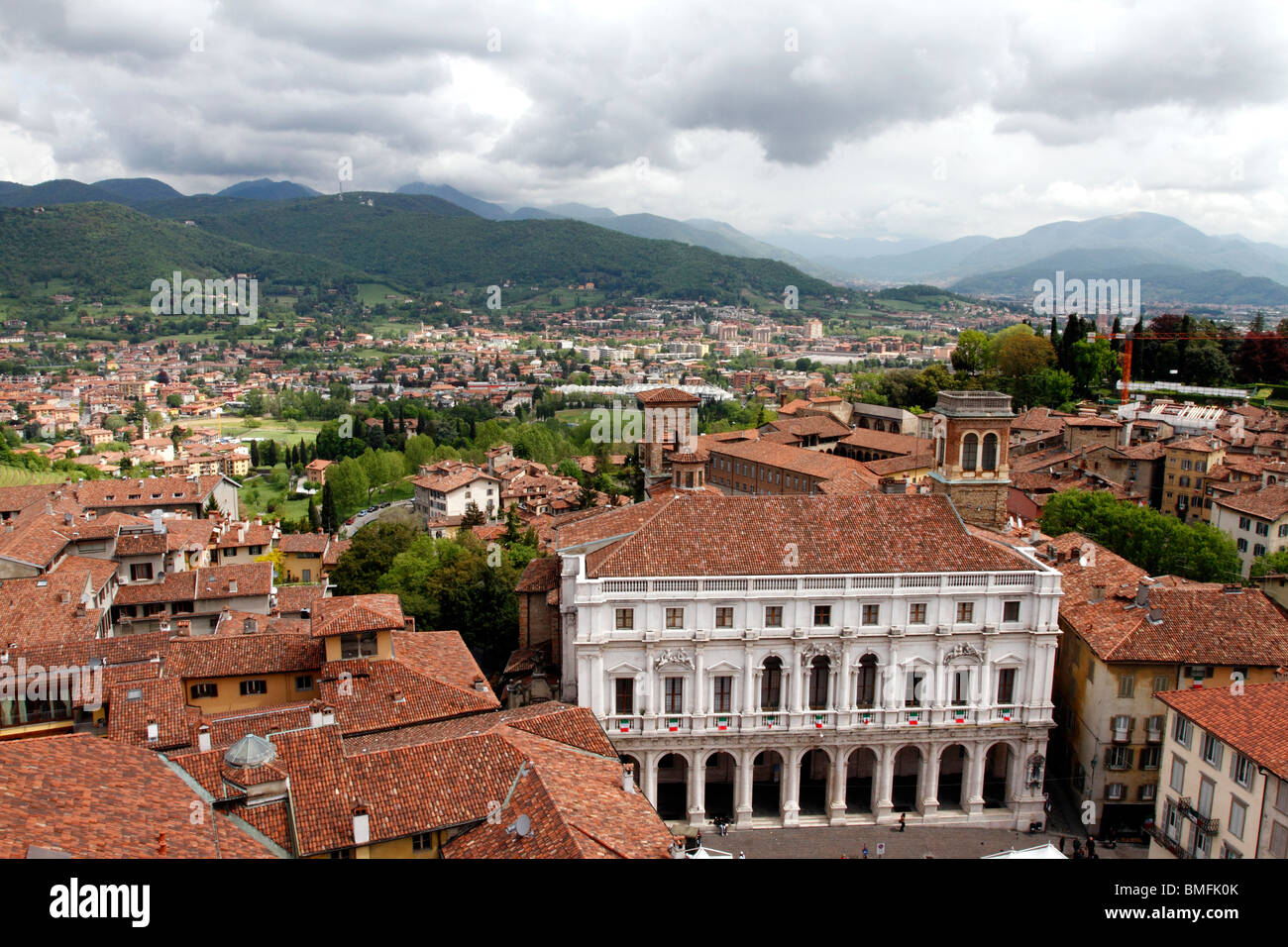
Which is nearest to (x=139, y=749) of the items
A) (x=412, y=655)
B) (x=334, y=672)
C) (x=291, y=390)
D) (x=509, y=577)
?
(x=334, y=672)

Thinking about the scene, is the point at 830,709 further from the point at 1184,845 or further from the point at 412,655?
the point at 412,655

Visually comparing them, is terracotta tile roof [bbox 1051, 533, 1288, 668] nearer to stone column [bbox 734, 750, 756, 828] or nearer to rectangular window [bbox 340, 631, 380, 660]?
stone column [bbox 734, 750, 756, 828]

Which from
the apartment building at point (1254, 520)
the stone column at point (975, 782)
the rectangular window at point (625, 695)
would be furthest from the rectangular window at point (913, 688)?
the apartment building at point (1254, 520)

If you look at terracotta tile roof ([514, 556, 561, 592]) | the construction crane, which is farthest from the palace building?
the construction crane

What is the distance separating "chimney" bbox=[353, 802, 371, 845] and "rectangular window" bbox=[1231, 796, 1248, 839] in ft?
69.0

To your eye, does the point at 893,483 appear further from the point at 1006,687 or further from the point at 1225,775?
the point at 1225,775

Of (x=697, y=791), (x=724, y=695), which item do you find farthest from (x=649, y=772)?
(x=724, y=695)

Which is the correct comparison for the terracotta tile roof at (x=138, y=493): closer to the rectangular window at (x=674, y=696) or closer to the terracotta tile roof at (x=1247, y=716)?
the rectangular window at (x=674, y=696)

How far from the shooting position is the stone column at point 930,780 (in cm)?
3259

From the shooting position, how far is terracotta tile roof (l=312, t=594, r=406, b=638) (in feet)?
99.2

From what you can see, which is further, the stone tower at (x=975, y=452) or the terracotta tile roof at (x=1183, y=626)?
the stone tower at (x=975, y=452)

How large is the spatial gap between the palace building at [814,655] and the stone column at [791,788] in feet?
0.16

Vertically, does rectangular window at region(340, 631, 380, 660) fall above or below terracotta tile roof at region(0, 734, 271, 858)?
below

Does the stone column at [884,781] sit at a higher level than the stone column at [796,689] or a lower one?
lower
